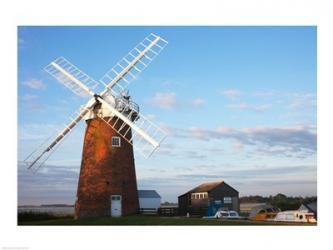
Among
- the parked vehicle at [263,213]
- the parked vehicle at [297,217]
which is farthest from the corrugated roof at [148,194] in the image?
the parked vehicle at [297,217]

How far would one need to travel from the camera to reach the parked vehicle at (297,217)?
79.5ft

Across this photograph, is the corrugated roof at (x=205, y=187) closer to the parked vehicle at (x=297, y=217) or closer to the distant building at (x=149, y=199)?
the distant building at (x=149, y=199)

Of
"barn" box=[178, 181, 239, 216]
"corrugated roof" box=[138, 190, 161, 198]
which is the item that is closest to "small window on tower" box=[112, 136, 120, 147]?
"barn" box=[178, 181, 239, 216]

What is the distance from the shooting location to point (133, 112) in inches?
1015

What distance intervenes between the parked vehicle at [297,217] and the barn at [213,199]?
5403 millimetres

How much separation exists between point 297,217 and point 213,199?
23.1 feet

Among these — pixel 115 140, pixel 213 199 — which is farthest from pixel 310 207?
pixel 115 140

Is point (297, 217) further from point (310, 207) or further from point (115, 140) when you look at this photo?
point (115, 140)

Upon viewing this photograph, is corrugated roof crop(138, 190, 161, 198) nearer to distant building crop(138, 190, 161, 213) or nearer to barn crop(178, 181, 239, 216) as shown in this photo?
distant building crop(138, 190, 161, 213)

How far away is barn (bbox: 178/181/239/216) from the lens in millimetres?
31062
